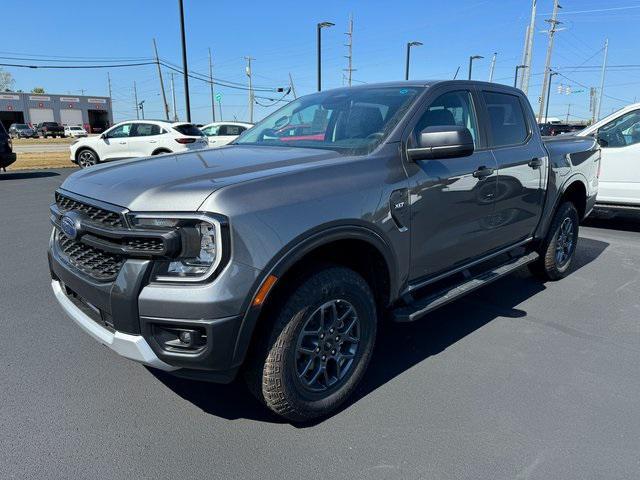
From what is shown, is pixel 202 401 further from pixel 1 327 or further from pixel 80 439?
pixel 1 327

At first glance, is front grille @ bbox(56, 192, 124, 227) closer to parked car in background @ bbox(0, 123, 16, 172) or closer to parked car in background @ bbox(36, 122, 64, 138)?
parked car in background @ bbox(0, 123, 16, 172)

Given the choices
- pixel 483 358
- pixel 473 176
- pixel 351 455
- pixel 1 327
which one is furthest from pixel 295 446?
pixel 1 327

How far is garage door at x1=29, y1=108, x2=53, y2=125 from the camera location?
256ft

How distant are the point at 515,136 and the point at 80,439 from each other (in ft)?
12.8

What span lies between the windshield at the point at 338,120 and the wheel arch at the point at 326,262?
60 cm

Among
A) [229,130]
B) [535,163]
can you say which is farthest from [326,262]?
[229,130]

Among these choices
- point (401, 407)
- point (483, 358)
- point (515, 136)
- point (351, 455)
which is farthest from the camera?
point (515, 136)

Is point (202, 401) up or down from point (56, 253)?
down

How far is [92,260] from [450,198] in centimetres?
219

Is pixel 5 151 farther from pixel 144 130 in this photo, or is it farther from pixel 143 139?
pixel 144 130

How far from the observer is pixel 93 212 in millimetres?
2473

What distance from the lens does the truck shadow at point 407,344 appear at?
9.50 feet

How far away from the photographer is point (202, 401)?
293cm

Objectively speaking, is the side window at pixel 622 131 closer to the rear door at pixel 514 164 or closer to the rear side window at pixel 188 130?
the rear door at pixel 514 164
